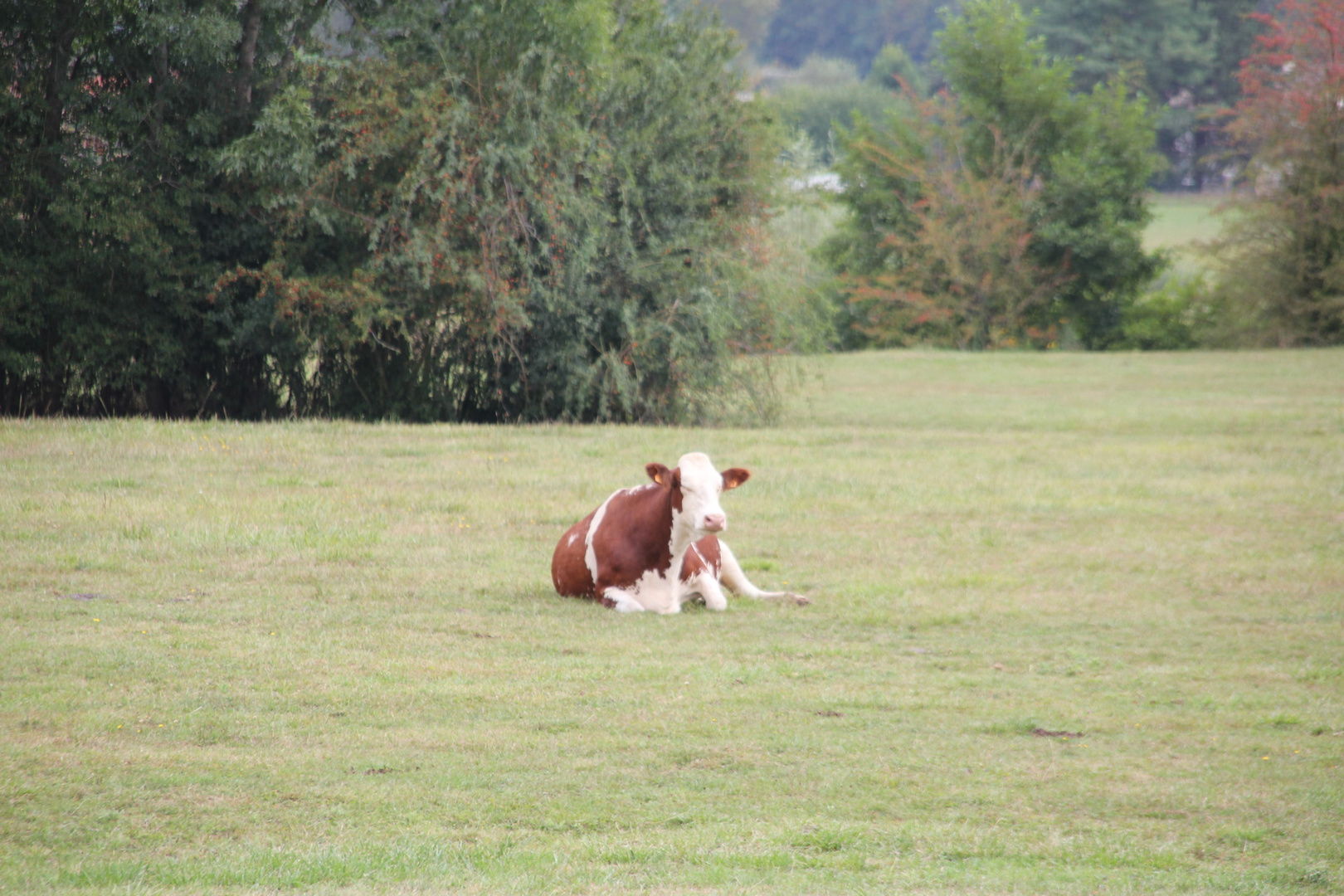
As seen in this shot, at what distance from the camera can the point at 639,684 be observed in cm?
769

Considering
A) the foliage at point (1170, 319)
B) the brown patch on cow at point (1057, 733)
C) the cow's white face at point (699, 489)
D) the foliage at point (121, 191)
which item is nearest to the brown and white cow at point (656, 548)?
the cow's white face at point (699, 489)

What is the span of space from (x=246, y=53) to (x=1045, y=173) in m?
31.0

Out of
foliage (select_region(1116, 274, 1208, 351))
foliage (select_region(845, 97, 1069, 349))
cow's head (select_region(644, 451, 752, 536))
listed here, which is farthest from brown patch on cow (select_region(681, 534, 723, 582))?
foliage (select_region(1116, 274, 1208, 351))

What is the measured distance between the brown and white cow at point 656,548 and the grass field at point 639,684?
216 millimetres

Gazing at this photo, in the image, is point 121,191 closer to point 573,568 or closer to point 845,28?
point 573,568

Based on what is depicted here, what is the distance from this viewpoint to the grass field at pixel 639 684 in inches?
206

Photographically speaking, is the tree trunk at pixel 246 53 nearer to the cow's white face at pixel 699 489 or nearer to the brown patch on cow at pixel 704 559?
the brown patch on cow at pixel 704 559

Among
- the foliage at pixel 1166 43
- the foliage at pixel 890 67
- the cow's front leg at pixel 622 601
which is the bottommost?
the cow's front leg at pixel 622 601

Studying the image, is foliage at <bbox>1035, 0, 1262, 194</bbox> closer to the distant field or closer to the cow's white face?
the distant field

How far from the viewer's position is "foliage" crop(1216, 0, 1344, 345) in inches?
1473

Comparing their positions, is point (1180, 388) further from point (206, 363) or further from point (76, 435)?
point (76, 435)

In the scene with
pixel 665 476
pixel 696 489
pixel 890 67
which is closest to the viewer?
pixel 696 489

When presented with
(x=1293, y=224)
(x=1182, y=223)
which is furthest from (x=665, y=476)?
(x=1182, y=223)

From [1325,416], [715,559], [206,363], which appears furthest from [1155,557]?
[206,363]
